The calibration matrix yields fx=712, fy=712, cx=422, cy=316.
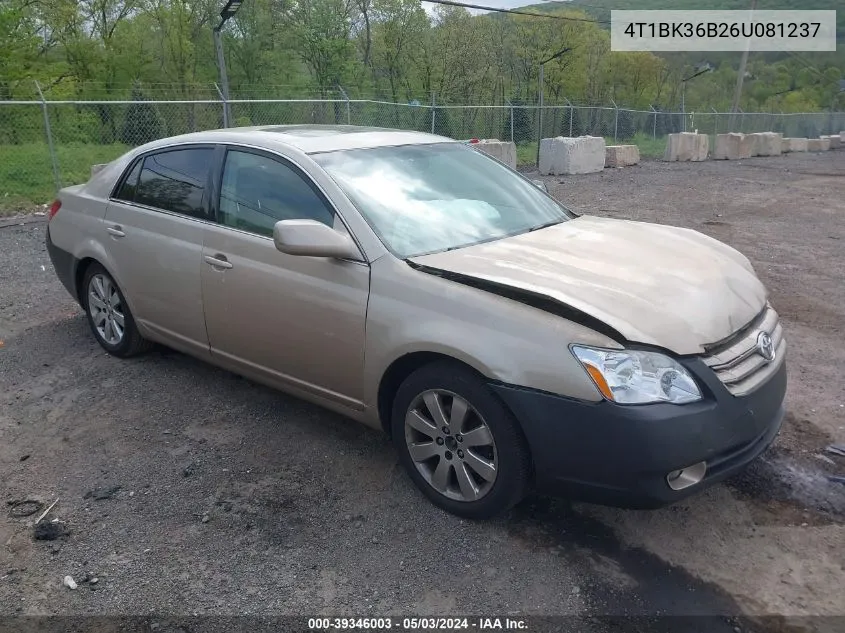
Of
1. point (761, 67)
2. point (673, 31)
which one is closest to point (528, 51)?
point (673, 31)

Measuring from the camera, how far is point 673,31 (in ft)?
114

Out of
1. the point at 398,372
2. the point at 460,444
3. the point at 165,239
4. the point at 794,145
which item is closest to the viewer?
the point at 460,444

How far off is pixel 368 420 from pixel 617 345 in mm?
1323

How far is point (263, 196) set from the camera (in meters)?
3.88

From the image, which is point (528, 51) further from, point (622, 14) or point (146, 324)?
point (146, 324)

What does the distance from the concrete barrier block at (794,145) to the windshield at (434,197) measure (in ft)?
106

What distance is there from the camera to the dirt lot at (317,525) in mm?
2703

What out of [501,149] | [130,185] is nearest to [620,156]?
[501,149]

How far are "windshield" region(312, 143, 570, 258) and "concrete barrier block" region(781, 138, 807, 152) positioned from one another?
3227 cm

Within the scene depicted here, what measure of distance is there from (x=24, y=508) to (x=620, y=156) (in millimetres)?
20431

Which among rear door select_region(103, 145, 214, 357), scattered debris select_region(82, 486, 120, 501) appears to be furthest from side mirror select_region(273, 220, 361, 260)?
scattered debris select_region(82, 486, 120, 501)

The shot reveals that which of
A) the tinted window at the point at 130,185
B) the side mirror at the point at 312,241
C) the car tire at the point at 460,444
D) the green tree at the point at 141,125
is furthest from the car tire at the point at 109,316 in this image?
the green tree at the point at 141,125

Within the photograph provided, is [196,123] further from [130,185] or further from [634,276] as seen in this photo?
[634,276]

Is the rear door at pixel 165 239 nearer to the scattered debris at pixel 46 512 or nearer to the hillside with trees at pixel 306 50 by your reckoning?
the scattered debris at pixel 46 512
